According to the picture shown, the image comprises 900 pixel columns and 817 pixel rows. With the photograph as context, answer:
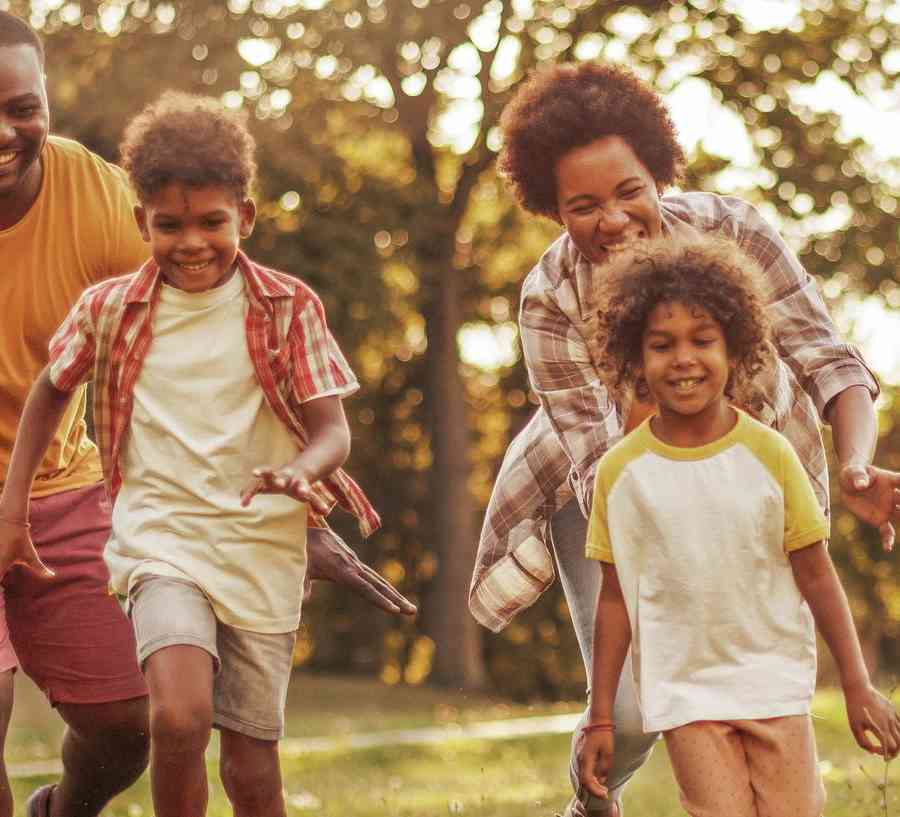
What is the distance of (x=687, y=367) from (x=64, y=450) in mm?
2011

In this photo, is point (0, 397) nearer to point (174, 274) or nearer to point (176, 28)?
point (174, 274)

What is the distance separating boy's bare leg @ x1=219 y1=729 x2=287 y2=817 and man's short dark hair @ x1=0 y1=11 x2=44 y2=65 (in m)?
1.97

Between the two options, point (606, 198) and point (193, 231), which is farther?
point (606, 198)

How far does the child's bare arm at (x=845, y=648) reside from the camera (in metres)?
3.81

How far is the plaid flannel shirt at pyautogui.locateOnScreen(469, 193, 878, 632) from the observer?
15.0 feet

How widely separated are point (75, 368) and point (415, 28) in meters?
15.5

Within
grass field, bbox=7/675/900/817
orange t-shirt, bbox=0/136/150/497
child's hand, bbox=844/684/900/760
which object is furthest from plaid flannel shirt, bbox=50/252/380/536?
grass field, bbox=7/675/900/817

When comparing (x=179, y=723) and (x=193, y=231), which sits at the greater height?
(x=193, y=231)

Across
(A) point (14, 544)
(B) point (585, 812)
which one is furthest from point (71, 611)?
(B) point (585, 812)

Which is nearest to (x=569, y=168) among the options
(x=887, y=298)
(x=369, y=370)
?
(x=887, y=298)

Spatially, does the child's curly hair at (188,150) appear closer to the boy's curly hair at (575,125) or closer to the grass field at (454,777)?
the boy's curly hair at (575,125)

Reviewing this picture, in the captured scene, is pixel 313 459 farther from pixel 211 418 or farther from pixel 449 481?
pixel 449 481

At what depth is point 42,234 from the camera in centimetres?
499

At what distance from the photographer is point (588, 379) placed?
4840 mm
